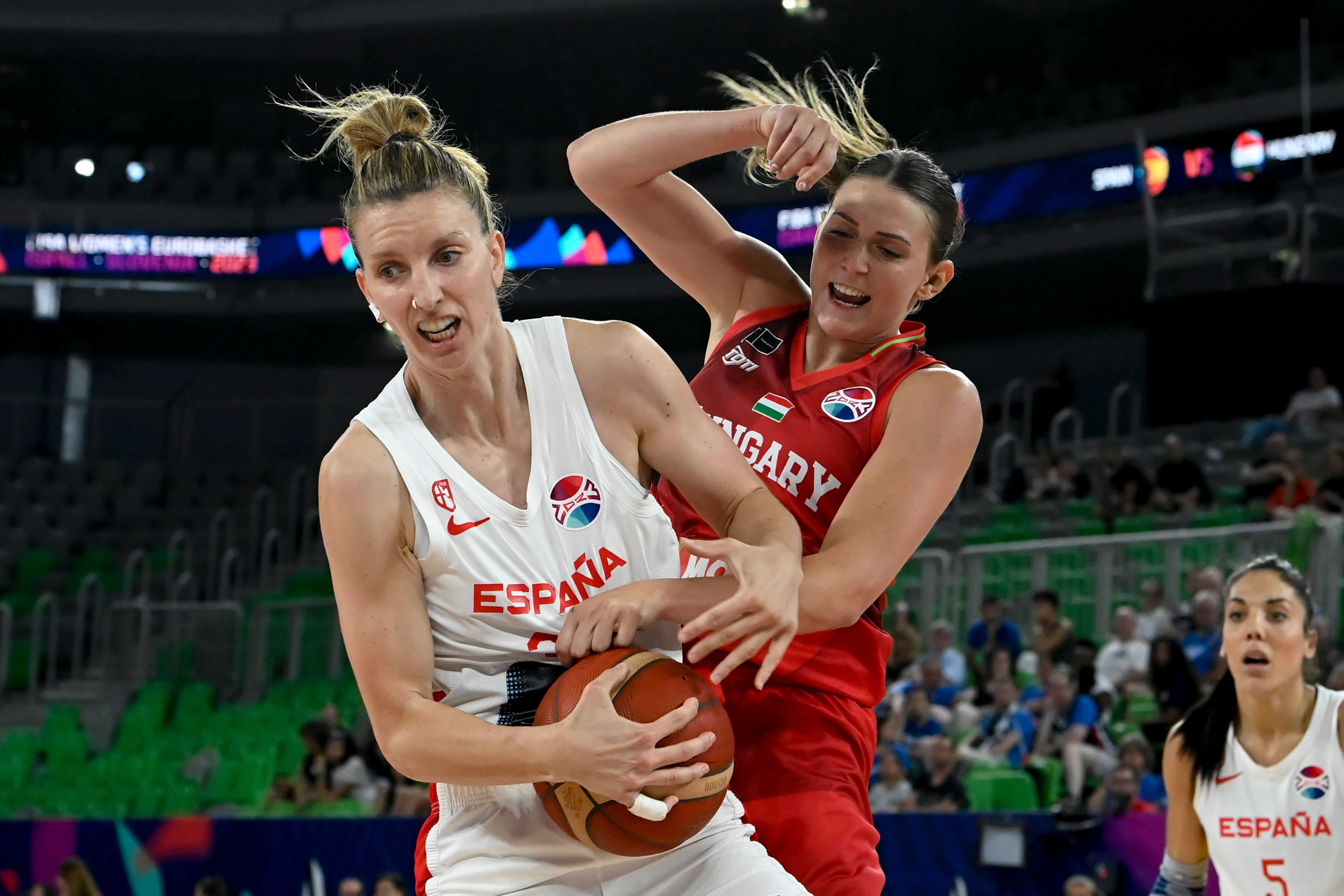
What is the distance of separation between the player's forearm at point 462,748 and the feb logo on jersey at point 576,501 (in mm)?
395

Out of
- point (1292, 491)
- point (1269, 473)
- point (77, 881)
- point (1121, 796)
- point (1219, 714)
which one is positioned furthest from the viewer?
point (1269, 473)

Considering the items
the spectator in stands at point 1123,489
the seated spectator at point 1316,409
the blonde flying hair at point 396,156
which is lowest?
the blonde flying hair at point 396,156

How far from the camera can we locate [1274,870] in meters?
4.46

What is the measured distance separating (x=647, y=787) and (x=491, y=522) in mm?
568

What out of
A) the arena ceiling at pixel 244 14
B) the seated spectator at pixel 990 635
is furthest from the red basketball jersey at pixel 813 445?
the arena ceiling at pixel 244 14

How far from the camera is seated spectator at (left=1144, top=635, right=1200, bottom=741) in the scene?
7.96m

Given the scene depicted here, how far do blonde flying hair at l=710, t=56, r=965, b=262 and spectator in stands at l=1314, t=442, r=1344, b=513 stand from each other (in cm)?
695

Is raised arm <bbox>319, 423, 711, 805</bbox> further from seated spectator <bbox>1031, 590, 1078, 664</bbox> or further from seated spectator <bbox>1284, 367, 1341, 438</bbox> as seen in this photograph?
seated spectator <bbox>1284, 367, 1341, 438</bbox>

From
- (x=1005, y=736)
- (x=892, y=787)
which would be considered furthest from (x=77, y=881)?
(x=1005, y=736)

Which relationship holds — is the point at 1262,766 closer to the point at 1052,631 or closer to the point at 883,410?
the point at 883,410

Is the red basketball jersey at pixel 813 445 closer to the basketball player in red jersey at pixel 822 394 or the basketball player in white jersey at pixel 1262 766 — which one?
the basketball player in red jersey at pixel 822 394

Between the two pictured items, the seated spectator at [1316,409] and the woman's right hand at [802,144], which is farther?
the seated spectator at [1316,409]

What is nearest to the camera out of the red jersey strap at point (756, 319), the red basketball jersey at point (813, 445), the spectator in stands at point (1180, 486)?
the red basketball jersey at point (813, 445)

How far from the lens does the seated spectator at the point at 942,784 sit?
7.73 meters
